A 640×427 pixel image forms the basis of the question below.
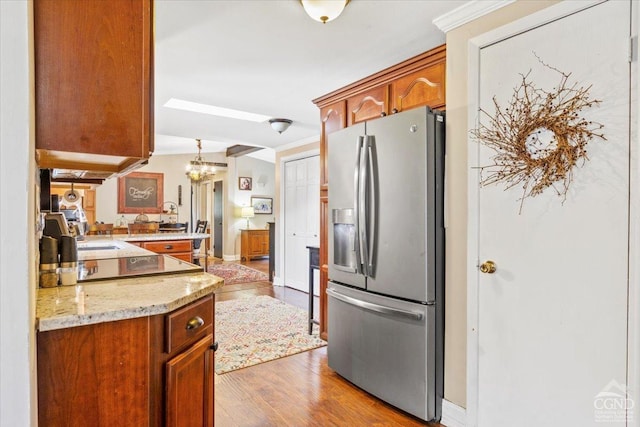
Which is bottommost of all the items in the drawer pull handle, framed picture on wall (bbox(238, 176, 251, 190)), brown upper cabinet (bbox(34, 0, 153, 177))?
the drawer pull handle

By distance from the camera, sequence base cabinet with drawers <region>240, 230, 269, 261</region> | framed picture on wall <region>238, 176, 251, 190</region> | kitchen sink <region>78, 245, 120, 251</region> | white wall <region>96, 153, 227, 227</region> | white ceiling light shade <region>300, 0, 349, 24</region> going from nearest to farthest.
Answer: white ceiling light shade <region>300, 0, 349, 24</region> < kitchen sink <region>78, 245, 120, 251</region> < white wall <region>96, 153, 227, 227</region> < base cabinet with drawers <region>240, 230, 269, 261</region> < framed picture on wall <region>238, 176, 251, 190</region>

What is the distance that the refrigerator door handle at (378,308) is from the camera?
2.08 m

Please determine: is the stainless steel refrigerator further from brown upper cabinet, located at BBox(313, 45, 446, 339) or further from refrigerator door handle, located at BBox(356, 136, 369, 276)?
brown upper cabinet, located at BBox(313, 45, 446, 339)

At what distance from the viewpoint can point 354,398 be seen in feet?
7.86

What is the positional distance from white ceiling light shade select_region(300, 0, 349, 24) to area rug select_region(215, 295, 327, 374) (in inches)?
100

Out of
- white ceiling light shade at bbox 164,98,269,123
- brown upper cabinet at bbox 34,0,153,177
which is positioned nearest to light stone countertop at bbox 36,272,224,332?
brown upper cabinet at bbox 34,0,153,177

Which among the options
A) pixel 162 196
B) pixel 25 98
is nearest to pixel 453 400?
pixel 25 98

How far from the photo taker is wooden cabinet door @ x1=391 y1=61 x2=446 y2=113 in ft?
7.28

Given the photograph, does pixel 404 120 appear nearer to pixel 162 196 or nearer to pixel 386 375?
pixel 386 375

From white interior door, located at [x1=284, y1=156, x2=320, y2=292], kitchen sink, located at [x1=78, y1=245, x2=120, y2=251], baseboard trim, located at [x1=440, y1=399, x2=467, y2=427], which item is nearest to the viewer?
baseboard trim, located at [x1=440, y1=399, x2=467, y2=427]

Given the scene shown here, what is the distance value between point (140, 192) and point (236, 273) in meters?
3.45

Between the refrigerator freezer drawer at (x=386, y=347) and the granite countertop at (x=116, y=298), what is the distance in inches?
43.5

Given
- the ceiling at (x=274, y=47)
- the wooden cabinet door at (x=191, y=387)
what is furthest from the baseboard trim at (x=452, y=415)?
the ceiling at (x=274, y=47)

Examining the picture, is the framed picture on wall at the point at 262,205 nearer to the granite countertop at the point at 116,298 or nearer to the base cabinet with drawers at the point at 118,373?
the granite countertop at the point at 116,298
